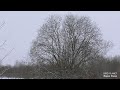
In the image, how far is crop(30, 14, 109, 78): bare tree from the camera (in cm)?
629

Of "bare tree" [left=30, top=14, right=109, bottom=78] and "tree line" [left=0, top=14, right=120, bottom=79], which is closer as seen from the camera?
"tree line" [left=0, top=14, right=120, bottom=79]

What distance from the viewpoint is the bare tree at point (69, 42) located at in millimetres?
6285

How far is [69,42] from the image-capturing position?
742 cm

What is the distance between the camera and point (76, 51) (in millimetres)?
6547

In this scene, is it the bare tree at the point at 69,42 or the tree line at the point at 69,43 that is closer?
the tree line at the point at 69,43
